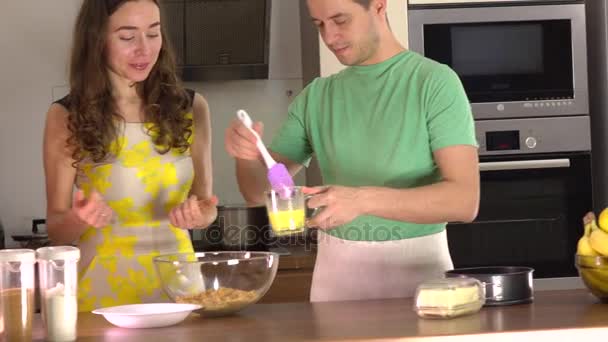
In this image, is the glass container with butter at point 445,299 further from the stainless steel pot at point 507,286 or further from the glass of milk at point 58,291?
the glass of milk at point 58,291

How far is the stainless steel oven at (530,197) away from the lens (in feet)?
11.0

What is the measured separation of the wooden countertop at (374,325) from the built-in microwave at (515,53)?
4.64 ft

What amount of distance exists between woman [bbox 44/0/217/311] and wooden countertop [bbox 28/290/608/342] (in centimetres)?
42

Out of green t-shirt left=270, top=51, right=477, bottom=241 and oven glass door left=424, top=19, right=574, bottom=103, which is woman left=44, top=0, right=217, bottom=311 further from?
oven glass door left=424, top=19, right=574, bottom=103

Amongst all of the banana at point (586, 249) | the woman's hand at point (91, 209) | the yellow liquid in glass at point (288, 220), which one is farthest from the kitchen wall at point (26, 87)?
the banana at point (586, 249)

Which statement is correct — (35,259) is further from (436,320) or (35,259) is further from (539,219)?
(539,219)

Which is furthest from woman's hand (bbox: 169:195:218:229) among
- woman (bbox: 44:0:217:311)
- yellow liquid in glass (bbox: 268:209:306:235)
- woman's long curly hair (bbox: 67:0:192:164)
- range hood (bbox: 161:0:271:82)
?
range hood (bbox: 161:0:271:82)

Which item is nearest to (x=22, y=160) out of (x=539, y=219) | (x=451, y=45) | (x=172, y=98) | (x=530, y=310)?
(x=172, y=98)

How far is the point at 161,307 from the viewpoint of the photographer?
1.90m

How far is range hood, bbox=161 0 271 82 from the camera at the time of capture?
3732mm

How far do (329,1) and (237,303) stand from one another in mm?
751

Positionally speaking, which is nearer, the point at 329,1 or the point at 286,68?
the point at 329,1

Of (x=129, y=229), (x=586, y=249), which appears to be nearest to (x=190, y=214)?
(x=129, y=229)

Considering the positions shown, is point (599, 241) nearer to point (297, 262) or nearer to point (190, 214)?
point (190, 214)
